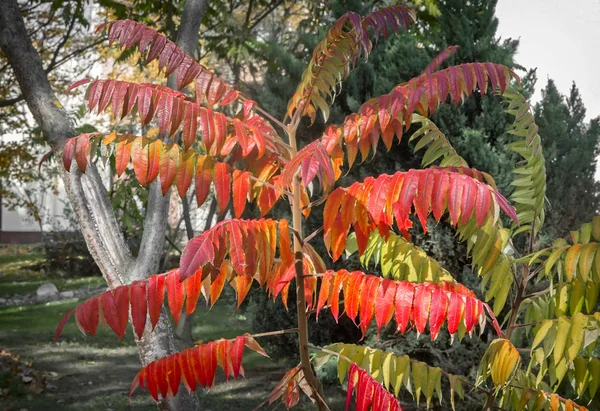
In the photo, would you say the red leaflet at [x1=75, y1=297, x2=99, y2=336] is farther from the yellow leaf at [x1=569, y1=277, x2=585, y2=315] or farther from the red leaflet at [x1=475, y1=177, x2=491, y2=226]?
the yellow leaf at [x1=569, y1=277, x2=585, y2=315]

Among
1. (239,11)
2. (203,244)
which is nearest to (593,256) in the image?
(203,244)

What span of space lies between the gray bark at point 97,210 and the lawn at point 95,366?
131cm

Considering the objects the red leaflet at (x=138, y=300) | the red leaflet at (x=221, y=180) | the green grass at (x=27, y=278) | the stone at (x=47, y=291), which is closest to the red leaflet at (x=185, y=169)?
the red leaflet at (x=221, y=180)

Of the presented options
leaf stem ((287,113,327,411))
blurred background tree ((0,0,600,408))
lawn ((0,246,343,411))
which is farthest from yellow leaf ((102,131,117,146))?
lawn ((0,246,343,411))

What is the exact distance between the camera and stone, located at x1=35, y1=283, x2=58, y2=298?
12.0 meters

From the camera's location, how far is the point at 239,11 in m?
15.5

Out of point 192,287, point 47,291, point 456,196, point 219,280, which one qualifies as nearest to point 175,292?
point 192,287

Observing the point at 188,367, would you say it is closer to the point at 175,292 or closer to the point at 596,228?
the point at 175,292

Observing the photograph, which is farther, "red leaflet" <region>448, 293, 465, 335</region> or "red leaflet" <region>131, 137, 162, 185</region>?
"red leaflet" <region>131, 137, 162, 185</region>

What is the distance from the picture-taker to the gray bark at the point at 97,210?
4.09 meters

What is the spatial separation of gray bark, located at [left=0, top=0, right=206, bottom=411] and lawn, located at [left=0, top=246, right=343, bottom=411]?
131 centimetres

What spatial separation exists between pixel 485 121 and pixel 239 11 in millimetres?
11603

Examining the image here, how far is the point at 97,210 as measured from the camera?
4.16 m

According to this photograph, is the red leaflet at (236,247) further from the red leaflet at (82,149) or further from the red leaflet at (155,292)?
the red leaflet at (82,149)
